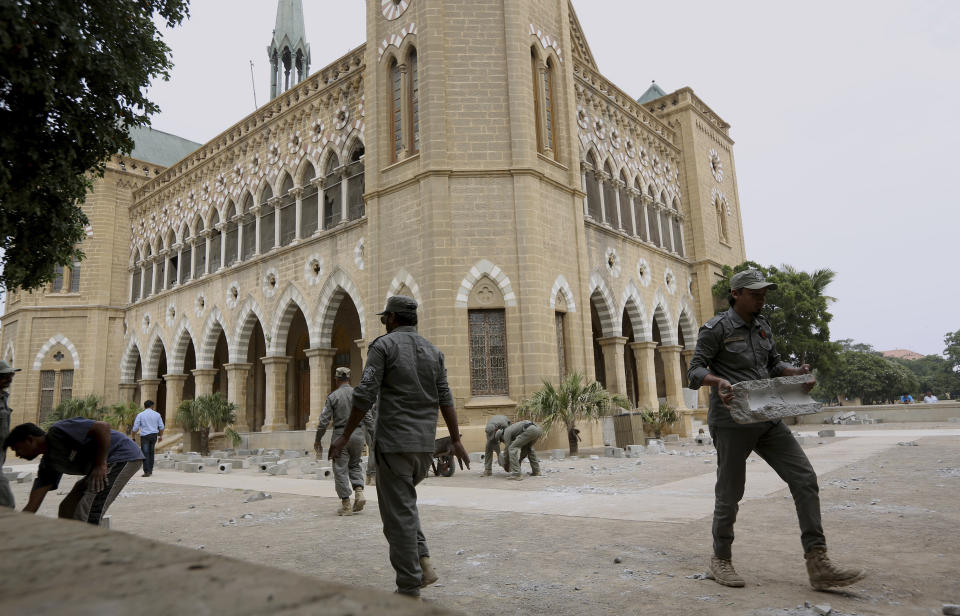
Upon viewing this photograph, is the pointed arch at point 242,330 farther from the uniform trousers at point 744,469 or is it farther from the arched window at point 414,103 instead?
the uniform trousers at point 744,469

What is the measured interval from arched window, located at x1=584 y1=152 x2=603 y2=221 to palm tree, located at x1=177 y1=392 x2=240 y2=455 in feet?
40.1

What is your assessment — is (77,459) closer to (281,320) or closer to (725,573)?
(725,573)

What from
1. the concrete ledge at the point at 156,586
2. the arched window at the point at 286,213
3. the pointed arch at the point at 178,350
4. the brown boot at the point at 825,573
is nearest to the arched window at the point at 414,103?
the arched window at the point at 286,213

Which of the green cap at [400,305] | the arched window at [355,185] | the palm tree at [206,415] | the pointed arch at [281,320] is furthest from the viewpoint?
the pointed arch at [281,320]

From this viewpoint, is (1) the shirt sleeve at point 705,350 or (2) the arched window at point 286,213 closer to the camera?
(1) the shirt sleeve at point 705,350

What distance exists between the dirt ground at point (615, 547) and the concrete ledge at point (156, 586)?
2.32 metres

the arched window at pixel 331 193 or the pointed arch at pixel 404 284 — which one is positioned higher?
the arched window at pixel 331 193

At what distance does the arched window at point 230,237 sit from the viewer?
2278 centimetres

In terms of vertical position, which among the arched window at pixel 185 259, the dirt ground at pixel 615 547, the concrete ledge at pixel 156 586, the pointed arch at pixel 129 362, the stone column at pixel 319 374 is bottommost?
the dirt ground at pixel 615 547

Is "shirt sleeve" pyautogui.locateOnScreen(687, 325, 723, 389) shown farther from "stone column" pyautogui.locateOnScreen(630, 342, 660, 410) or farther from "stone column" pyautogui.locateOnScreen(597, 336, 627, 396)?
"stone column" pyautogui.locateOnScreen(630, 342, 660, 410)

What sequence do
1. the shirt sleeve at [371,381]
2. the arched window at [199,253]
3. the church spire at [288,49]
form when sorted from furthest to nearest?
the church spire at [288,49], the arched window at [199,253], the shirt sleeve at [371,381]

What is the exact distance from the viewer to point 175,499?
8453 millimetres

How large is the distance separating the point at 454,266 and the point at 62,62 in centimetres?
914

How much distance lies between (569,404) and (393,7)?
36.6 feet
